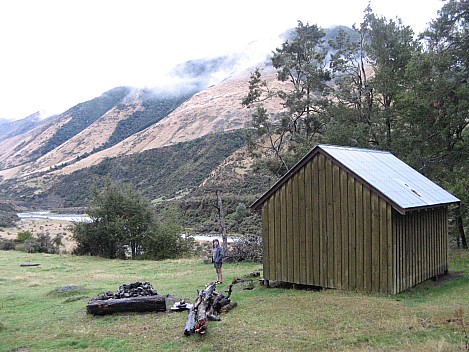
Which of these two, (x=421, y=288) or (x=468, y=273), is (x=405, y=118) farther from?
(x=421, y=288)

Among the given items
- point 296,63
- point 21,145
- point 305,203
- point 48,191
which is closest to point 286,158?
point 296,63

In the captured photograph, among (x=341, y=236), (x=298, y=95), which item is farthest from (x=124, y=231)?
(x=341, y=236)

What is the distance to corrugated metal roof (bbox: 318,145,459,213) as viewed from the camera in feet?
44.5

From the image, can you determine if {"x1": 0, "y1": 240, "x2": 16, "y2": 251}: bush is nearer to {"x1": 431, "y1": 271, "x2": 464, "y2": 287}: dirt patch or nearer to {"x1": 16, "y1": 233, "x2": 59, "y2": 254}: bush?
{"x1": 16, "y1": 233, "x2": 59, "y2": 254}: bush

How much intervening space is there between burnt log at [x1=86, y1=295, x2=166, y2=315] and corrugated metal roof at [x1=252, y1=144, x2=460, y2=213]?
5.02 metres

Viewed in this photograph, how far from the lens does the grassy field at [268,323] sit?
8.96 m

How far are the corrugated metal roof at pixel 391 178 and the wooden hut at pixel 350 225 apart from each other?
5 centimetres

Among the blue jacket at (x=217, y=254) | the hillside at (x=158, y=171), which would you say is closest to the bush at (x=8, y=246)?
the blue jacket at (x=217, y=254)

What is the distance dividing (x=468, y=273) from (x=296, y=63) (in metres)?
23.7

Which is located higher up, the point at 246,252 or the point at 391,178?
the point at 391,178

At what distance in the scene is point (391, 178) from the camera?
15.0 meters

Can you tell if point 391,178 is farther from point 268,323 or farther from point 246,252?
point 246,252

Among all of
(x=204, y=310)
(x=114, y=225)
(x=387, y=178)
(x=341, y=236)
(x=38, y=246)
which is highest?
(x=387, y=178)

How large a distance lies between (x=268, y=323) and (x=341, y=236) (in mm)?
4410
